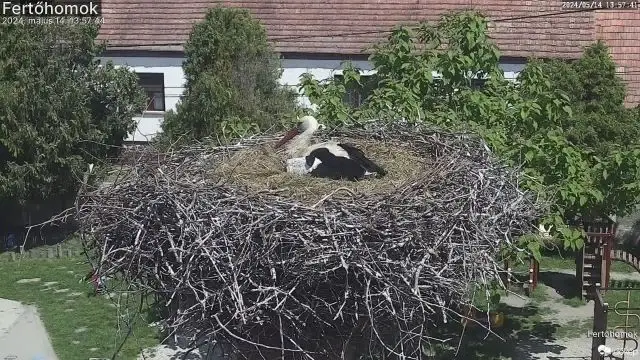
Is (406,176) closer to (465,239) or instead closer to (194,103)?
(465,239)

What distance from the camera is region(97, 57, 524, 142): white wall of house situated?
1473 centimetres

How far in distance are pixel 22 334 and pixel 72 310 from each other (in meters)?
0.92

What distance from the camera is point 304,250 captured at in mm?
4863

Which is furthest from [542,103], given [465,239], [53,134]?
[53,134]

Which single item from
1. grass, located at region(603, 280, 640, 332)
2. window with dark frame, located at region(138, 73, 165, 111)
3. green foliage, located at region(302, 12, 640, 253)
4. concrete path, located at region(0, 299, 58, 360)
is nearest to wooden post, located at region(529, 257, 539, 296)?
grass, located at region(603, 280, 640, 332)

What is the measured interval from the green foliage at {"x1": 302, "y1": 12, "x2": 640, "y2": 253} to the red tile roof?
5.70 metres

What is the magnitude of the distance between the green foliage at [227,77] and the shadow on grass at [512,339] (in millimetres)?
4307

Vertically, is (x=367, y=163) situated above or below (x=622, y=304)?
above

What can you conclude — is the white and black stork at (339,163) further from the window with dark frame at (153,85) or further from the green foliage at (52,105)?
the window with dark frame at (153,85)

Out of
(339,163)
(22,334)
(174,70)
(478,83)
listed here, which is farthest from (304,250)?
(174,70)

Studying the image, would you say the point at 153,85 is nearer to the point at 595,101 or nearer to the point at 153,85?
the point at 153,85

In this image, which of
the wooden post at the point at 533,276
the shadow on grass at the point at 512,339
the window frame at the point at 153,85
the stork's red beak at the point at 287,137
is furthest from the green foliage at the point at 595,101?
the window frame at the point at 153,85

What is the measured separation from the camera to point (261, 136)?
782cm

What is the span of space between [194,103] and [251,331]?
8.26 m
